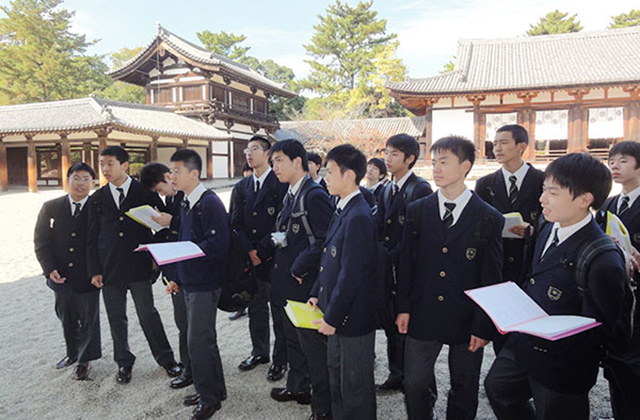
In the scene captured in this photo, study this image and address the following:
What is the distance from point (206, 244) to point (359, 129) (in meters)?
25.0

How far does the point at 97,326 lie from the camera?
12.0ft

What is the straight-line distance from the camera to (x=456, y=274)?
7.59ft

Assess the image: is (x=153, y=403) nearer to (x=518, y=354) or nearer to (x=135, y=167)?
(x=518, y=354)

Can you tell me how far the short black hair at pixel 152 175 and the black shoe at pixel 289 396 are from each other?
213 cm

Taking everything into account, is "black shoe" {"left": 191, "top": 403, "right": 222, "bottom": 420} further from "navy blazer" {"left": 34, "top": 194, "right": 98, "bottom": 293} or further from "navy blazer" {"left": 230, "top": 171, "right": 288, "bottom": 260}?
"navy blazer" {"left": 34, "top": 194, "right": 98, "bottom": 293}

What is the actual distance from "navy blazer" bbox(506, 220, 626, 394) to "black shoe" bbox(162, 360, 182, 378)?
9.40 ft

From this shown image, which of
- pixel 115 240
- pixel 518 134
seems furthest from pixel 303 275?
pixel 518 134

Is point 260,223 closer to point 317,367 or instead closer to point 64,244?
point 317,367

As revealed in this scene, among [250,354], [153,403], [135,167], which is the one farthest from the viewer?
[135,167]

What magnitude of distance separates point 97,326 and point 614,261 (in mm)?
3976

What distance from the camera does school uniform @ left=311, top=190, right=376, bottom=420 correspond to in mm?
2291

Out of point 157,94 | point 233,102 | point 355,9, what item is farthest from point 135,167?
point 355,9

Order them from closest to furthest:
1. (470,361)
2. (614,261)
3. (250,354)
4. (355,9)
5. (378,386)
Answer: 1. (614,261)
2. (470,361)
3. (378,386)
4. (250,354)
5. (355,9)

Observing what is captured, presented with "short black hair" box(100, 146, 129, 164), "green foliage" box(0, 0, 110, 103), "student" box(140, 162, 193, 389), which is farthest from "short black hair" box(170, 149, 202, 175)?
"green foliage" box(0, 0, 110, 103)
